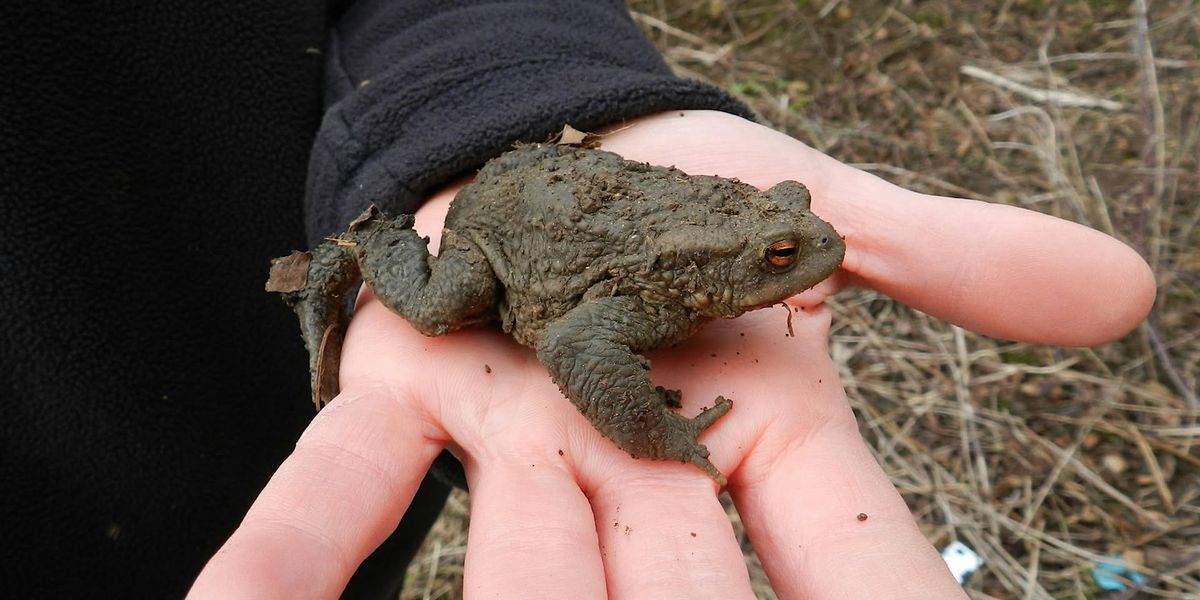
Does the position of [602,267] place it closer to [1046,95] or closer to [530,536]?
[530,536]

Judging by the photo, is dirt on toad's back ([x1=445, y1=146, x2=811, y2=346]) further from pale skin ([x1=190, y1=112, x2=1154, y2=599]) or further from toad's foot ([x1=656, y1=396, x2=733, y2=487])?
toad's foot ([x1=656, y1=396, x2=733, y2=487])

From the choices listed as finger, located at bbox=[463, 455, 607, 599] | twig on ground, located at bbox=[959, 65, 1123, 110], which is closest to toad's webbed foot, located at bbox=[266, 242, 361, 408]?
finger, located at bbox=[463, 455, 607, 599]

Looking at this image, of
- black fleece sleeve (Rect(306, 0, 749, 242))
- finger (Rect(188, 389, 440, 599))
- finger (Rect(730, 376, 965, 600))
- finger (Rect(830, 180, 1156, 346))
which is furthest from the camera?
black fleece sleeve (Rect(306, 0, 749, 242))

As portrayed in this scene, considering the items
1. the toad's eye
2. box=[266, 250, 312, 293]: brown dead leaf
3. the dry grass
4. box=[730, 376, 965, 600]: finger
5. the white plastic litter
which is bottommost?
the white plastic litter

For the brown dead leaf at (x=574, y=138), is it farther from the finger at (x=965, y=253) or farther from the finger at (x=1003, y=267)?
the finger at (x=1003, y=267)

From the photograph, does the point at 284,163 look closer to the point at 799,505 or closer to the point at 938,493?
the point at 799,505

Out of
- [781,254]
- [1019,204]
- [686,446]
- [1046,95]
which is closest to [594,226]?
[781,254]

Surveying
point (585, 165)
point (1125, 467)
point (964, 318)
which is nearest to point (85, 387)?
point (585, 165)

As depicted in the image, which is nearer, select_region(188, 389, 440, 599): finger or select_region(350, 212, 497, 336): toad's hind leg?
select_region(188, 389, 440, 599): finger

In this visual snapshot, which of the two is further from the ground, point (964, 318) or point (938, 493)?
point (964, 318)
